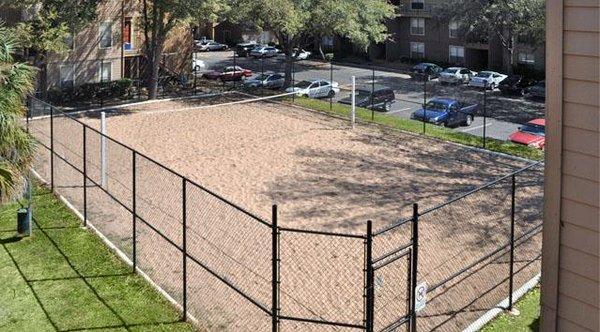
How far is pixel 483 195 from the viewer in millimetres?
19375

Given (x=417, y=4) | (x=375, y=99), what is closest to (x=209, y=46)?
(x=417, y=4)

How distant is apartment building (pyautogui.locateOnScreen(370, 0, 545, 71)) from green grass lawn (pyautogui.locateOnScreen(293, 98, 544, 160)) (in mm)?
23669

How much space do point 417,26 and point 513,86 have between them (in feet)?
58.8

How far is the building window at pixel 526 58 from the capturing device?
2111 inches

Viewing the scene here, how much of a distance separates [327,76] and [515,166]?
102 feet

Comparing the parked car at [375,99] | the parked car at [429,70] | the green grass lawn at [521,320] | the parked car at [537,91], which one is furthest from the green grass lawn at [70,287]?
the parked car at [429,70]

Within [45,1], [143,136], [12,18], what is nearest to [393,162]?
[143,136]

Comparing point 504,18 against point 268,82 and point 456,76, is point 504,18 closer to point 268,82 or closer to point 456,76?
point 456,76

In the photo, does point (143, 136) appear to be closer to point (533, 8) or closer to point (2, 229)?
point (2, 229)

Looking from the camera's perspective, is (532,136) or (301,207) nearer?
(301,207)

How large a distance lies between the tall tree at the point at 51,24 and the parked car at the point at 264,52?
101 feet

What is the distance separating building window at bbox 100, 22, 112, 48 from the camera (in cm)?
4172

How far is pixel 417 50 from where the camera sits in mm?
62438

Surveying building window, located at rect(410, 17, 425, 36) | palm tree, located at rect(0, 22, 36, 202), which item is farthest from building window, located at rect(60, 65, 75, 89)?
building window, located at rect(410, 17, 425, 36)
